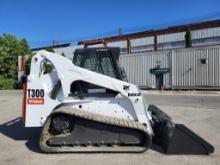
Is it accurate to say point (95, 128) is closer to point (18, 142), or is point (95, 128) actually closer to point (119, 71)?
point (119, 71)

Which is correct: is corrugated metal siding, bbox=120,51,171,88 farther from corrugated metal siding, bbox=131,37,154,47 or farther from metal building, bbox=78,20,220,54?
corrugated metal siding, bbox=131,37,154,47

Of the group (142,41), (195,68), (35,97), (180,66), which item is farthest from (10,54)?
(35,97)

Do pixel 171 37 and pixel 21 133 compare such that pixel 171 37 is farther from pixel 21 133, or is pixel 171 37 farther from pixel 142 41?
pixel 21 133

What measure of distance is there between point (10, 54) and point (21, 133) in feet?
151

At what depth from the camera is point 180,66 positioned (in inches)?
1341

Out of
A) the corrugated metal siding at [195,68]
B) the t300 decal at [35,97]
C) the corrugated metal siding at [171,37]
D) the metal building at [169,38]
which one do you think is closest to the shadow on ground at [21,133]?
the t300 decal at [35,97]

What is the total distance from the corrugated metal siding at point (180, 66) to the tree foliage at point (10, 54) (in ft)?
67.8

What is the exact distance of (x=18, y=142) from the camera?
7867mm

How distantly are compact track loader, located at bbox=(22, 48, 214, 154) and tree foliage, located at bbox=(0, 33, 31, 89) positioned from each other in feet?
141

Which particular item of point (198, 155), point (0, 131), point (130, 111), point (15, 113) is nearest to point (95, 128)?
point (130, 111)

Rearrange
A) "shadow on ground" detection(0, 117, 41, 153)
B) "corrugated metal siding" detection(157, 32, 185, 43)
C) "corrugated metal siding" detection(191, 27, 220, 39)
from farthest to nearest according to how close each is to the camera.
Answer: "corrugated metal siding" detection(157, 32, 185, 43) → "corrugated metal siding" detection(191, 27, 220, 39) → "shadow on ground" detection(0, 117, 41, 153)

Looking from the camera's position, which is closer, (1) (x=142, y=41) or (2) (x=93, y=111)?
(2) (x=93, y=111)

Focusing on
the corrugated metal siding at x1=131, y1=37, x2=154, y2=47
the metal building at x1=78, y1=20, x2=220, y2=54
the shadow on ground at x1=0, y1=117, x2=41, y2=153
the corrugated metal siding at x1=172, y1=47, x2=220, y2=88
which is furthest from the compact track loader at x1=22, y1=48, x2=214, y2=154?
the corrugated metal siding at x1=131, y1=37, x2=154, y2=47

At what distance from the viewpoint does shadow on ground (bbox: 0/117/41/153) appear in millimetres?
7615
